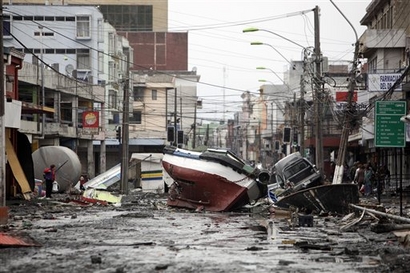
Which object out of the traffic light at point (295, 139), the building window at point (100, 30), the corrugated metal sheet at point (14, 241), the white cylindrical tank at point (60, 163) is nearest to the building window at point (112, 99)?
the building window at point (100, 30)

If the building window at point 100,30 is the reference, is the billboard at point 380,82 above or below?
below

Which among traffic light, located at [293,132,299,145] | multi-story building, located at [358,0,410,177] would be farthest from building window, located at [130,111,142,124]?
multi-story building, located at [358,0,410,177]

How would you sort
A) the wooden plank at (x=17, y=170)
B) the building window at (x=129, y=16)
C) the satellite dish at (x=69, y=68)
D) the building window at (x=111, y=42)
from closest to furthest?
1. the wooden plank at (x=17, y=170)
2. the satellite dish at (x=69, y=68)
3. the building window at (x=111, y=42)
4. the building window at (x=129, y=16)

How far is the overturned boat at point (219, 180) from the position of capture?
32.0 meters

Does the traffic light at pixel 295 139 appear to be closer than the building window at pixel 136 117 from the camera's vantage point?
Yes

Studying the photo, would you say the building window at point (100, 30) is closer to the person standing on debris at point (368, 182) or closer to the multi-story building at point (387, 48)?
the multi-story building at point (387, 48)

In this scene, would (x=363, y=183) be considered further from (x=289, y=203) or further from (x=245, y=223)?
(x=245, y=223)

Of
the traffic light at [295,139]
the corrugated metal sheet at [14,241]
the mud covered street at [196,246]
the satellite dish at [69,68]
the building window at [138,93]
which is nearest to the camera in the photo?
the mud covered street at [196,246]

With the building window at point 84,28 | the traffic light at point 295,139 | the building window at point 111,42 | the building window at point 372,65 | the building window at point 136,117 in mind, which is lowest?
the traffic light at point 295,139

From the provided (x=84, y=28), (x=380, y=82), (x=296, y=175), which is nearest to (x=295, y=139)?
(x=84, y=28)

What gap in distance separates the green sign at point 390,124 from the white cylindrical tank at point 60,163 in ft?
93.8

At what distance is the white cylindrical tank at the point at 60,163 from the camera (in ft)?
163

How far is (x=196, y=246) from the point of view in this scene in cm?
1645

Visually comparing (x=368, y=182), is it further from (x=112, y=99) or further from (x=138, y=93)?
(x=138, y=93)
